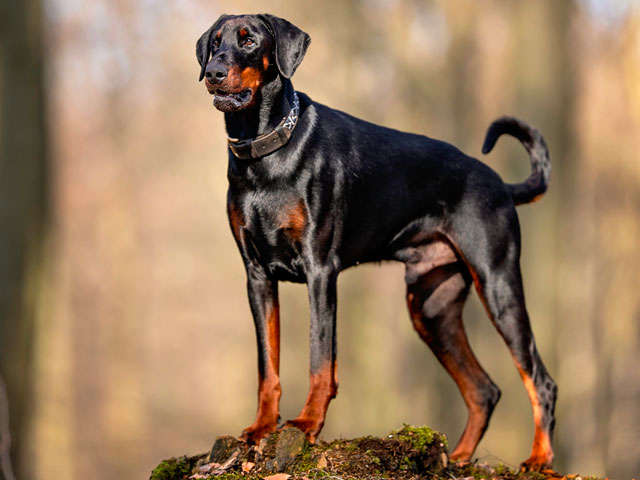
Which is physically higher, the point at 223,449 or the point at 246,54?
the point at 246,54

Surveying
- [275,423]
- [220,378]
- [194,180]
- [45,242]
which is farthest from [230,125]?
[220,378]

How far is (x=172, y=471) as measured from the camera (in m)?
4.08

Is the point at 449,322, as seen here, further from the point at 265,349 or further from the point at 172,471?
the point at 172,471

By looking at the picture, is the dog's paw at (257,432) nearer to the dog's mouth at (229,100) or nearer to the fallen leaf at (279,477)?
the fallen leaf at (279,477)

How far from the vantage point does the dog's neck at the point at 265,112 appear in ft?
13.7

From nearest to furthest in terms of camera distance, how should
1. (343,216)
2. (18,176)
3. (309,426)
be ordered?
(309,426) → (343,216) → (18,176)

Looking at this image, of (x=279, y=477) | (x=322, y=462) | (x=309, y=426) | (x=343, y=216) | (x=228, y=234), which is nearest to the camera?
(x=279, y=477)

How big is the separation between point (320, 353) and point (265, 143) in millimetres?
1151

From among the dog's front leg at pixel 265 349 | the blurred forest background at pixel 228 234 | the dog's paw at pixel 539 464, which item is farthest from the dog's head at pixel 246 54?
the blurred forest background at pixel 228 234

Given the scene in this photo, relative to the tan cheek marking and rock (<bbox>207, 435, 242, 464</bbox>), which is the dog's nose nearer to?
the tan cheek marking

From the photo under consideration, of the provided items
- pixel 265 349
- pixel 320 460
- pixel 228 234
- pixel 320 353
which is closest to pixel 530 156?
pixel 320 353

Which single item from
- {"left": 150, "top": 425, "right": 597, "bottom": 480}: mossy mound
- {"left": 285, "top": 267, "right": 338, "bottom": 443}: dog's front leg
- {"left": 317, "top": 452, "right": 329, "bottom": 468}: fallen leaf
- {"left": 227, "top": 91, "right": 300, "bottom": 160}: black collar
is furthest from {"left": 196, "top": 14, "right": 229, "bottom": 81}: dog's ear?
{"left": 317, "top": 452, "right": 329, "bottom": 468}: fallen leaf

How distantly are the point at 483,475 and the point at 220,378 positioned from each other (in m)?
19.1

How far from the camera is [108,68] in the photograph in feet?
55.0
